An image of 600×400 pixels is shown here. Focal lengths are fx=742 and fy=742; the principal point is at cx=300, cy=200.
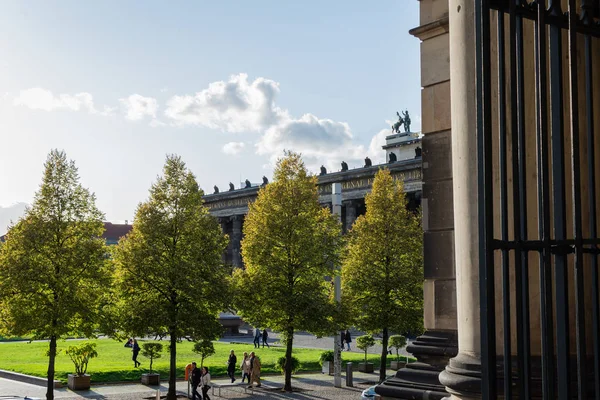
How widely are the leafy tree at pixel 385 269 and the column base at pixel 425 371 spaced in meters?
28.1

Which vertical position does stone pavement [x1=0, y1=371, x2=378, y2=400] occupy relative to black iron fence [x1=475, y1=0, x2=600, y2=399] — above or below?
below

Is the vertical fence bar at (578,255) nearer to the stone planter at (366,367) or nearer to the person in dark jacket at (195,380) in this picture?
the person in dark jacket at (195,380)

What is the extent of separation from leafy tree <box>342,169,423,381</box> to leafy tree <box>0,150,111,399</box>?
12870mm

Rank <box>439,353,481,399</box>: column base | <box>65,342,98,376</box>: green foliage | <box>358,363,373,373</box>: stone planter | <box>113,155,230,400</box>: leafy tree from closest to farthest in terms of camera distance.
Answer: <box>439,353,481,399</box>: column base, <box>113,155,230,400</box>: leafy tree, <box>65,342,98,376</box>: green foliage, <box>358,363,373,373</box>: stone planter

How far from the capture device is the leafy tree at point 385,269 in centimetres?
3741

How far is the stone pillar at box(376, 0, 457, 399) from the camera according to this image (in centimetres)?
844

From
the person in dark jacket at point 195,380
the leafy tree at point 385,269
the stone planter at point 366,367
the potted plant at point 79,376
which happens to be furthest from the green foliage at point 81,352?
the stone planter at point 366,367

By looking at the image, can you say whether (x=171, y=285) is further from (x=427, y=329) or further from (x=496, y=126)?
(x=496, y=126)

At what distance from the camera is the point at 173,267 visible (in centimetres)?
3161

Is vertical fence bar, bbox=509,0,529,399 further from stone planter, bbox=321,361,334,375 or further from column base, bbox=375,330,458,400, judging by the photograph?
stone planter, bbox=321,361,334,375

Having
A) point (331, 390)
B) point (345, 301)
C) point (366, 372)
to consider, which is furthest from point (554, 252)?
point (366, 372)

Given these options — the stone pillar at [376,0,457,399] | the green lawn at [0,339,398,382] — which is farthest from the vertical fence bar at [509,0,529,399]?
the green lawn at [0,339,398,382]

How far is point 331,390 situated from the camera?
110 feet

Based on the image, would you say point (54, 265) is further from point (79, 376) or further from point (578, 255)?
point (578, 255)
